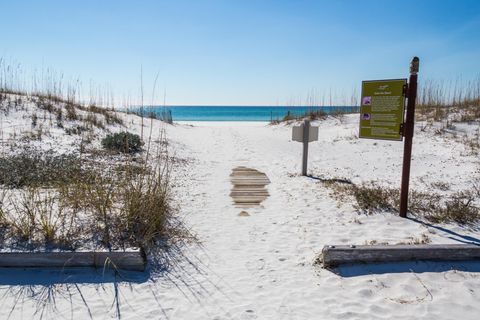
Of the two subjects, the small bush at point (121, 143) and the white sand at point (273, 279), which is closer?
the white sand at point (273, 279)

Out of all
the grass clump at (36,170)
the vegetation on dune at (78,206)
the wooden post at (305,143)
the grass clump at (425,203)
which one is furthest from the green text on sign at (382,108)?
the grass clump at (36,170)

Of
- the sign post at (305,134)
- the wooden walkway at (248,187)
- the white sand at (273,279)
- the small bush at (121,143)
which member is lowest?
the white sand at (273,279)

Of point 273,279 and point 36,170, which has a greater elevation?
point 36,170

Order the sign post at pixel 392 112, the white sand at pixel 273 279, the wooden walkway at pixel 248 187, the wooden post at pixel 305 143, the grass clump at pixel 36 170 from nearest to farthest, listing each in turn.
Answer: the white sand at pixel 273 279, the sign post at pixel 392 112, the grass clump at pixel 36 170, the wooden walkway at pixel 248 187, the wooden post at pixel 305 143

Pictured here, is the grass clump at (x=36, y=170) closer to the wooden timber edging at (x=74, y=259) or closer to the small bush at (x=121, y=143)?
the small bush at (x=121, y=143)

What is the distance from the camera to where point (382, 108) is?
5027 millimetres

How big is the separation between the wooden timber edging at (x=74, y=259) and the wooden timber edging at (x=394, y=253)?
6.29 feet

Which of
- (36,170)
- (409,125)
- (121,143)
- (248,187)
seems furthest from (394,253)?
(121,143)

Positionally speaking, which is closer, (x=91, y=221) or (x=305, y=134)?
(x=91, y=221)

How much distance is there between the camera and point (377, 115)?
5121mm

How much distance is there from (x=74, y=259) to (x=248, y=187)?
382cm

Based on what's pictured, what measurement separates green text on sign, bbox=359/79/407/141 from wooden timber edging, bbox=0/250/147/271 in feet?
12.5

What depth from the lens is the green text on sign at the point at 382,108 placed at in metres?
4.79

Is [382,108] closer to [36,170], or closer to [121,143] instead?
[36,170]
